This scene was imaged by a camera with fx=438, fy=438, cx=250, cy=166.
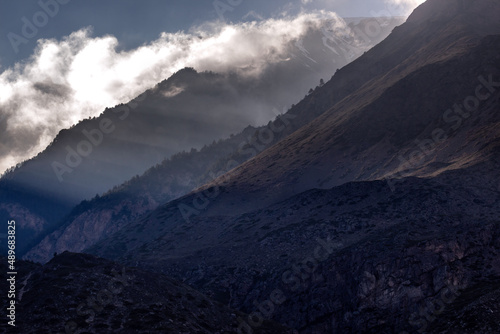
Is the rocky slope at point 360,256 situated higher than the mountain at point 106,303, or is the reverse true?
the mountain at point 106,303

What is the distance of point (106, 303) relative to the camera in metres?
70.6

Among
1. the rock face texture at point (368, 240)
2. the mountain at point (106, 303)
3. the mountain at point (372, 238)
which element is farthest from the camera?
the mountain at point (372, 238)

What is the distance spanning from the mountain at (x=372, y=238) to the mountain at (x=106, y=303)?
778 inches

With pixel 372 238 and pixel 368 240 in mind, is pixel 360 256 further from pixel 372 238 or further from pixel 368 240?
pixel 372 238

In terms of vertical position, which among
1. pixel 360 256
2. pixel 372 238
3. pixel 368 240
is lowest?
pixel 360 256

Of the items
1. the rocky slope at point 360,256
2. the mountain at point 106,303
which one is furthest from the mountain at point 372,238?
the mountain at point 106,303

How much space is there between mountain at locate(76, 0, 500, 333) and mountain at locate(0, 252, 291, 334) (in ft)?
64.8

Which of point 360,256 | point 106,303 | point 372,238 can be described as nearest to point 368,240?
point 372,238

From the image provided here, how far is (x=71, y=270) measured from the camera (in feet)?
260

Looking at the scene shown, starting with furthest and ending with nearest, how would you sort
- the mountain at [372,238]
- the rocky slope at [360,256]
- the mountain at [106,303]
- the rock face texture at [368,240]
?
the mountain at [372,238]
the rocky slope at [360,256]
the rock face texture at [368,240]
the mountain at [106,303]

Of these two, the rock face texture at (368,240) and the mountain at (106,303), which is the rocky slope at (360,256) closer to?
the rock face texture at (368,240)

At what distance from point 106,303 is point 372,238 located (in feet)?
197

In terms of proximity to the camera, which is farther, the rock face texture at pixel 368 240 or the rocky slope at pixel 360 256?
the rocky slope at pixel 360 256

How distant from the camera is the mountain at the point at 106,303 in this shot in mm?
63188
